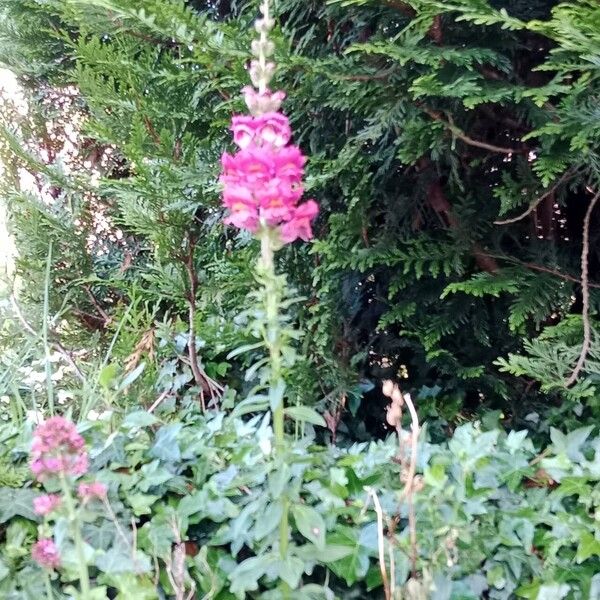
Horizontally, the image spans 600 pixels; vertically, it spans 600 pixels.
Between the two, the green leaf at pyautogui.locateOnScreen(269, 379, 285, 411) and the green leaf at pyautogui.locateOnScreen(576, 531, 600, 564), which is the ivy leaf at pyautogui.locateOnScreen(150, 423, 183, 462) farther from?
the green leaf at pyautogui.locateOnScreen(576, 531, 600, 564)

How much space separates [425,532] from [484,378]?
697 mm

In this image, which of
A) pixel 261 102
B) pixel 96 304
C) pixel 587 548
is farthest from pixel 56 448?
pixel 96 304

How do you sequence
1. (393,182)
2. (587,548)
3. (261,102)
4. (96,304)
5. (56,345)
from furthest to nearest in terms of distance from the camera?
(96,304), (56,345), (393,182), (587,548), (261,102)

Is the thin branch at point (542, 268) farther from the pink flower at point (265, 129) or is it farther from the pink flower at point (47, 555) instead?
the pink flower at point (47, 555)

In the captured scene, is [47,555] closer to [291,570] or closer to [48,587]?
[48,587]

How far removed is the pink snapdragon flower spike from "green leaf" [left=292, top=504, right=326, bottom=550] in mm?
326

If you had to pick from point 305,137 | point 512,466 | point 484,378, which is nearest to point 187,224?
point 305,137

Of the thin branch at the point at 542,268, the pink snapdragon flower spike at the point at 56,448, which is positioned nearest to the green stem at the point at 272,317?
the pink snapdragon flower spike at the point at 56,448

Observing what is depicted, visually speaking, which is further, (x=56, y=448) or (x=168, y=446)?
(x=168, y=446)

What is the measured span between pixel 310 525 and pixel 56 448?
1.25ft

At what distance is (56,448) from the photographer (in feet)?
2.60

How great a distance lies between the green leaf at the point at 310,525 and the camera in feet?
2.99

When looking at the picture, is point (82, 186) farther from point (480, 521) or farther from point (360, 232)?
point (480, 521)

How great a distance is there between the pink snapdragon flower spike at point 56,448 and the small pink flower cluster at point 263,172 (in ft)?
1.19
